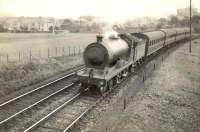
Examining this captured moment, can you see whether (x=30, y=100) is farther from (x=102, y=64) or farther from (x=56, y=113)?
(x=102, y=64)

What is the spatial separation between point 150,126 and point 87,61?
5.89 m

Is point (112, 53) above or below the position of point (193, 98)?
above

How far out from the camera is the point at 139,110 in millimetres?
13398

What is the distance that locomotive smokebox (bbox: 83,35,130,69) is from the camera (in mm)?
15286

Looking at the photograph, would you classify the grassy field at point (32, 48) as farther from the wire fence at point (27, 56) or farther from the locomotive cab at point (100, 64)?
the locomotive cab at point (100, 64)

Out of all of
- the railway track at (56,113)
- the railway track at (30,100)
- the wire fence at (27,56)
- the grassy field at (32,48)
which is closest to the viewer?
the railway track at (56,113)

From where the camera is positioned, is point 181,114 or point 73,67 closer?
point 181,114

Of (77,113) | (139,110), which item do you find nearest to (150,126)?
(139,110)

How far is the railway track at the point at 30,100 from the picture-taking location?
11.9 m

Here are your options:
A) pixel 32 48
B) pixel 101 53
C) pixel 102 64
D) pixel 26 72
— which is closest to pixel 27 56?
pixel 32 48

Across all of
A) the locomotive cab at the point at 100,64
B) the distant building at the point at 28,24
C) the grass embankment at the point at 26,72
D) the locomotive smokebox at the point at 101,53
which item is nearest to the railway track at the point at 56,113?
the locomotive cab at the point at 100,64

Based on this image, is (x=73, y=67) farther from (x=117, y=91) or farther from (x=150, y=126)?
(x=150, y=126)

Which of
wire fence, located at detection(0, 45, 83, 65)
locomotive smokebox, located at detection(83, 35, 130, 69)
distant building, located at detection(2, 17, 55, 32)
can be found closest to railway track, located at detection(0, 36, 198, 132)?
locomotive smokebox, located at detection(83, 35, 130, 69)

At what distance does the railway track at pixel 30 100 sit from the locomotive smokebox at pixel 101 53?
7.36 ft
